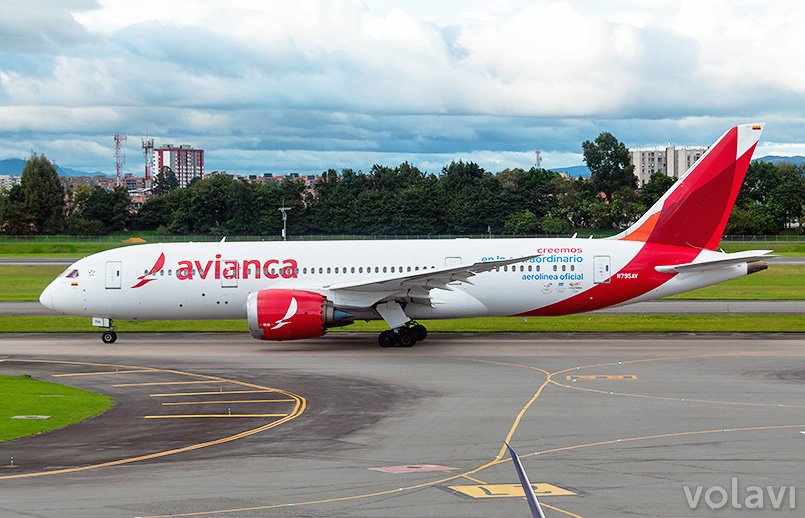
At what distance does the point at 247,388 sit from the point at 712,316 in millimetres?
24652

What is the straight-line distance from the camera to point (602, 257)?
1268 inches

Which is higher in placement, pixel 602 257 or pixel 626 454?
pixel 602 257

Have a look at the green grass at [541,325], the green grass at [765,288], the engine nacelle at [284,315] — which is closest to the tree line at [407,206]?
the green grass at [765,288]

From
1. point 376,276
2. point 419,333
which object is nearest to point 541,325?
point 419,333

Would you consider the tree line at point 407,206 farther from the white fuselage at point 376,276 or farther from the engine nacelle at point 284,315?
the engine nacelle at point 284,315

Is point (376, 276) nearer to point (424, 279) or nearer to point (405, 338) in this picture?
point (405, 338)

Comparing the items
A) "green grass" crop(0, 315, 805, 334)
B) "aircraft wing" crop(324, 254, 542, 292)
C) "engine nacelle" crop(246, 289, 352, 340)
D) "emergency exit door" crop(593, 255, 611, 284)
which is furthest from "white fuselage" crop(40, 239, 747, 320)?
"green grass" crop(0, 315, 805, 334)

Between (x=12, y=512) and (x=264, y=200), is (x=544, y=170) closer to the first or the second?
(x=264, y=200)

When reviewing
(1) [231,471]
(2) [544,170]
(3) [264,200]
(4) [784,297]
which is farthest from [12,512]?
(2) [544,170]

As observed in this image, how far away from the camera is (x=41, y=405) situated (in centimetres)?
2038

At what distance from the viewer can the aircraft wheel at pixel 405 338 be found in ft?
103

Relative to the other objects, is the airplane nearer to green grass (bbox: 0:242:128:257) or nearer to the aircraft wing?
the aircraft wing

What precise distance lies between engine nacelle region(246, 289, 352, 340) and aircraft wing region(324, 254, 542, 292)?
1216mm

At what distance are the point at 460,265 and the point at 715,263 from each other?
9.37m
